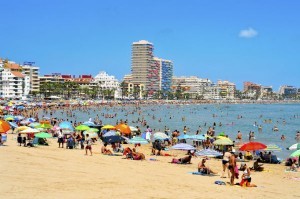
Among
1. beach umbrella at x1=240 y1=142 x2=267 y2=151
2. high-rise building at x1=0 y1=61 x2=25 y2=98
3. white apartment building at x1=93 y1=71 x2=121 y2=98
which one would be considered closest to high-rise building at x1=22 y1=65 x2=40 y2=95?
high-rise building at x1=0 y1=61 x2=25 y2=98

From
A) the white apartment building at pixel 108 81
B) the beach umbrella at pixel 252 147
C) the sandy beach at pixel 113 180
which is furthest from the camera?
the white apartment building at pixel 108 81

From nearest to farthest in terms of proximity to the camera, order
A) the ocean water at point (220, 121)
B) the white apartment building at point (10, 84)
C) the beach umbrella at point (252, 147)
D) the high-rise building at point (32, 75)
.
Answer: the beach umbrella at point (252, 147) < the ocean water at point (220, 121) < the white apartment building at point (10, 84) < the high-rise building at point (32, 75)

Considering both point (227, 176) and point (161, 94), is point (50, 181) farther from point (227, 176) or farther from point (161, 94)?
point (161, 94)

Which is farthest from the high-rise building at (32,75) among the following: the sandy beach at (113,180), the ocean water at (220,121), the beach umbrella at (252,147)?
the beach umbrella at (252,147)

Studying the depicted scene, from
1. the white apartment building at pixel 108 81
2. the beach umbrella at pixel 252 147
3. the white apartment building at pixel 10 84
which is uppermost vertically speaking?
the white apartment building at pixel 108 81

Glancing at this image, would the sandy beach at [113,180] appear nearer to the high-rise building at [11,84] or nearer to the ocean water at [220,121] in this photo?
the ocean water at [220,121]

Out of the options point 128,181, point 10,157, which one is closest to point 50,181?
point 128,181

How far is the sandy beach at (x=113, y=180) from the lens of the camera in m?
11.2

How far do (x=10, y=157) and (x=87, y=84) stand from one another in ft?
466

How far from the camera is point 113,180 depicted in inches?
521

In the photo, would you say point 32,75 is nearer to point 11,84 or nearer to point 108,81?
point 11,84

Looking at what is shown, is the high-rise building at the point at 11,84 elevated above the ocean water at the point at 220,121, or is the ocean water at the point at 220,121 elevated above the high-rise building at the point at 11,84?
the high-rise building at the point at 11,84

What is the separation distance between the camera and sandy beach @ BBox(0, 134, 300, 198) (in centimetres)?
1117

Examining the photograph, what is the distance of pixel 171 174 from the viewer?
50.9 ft
